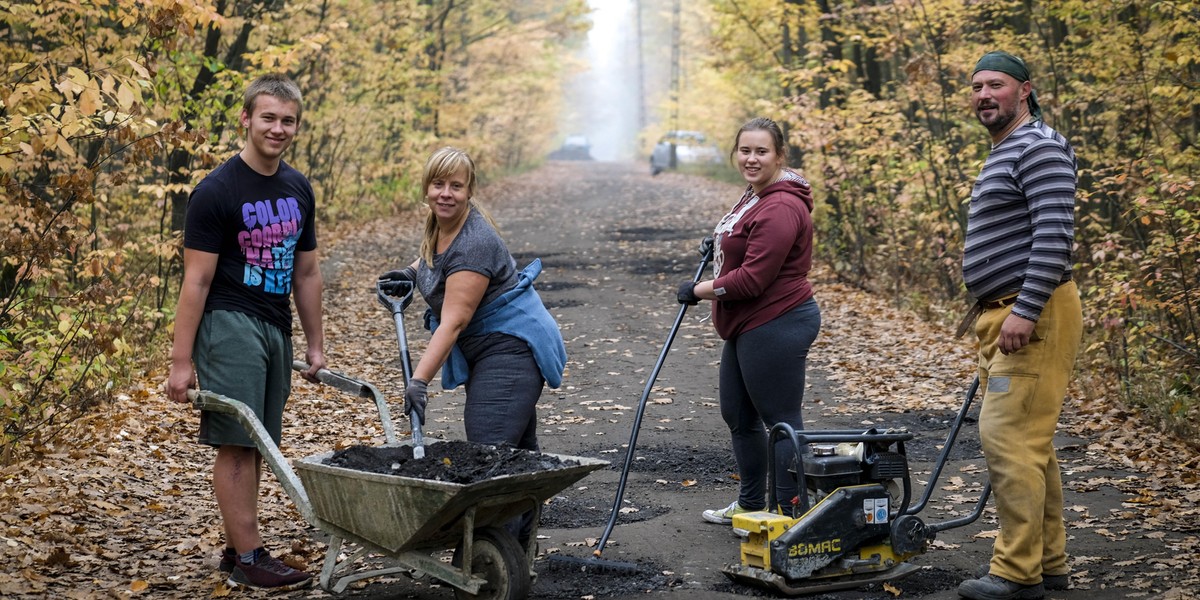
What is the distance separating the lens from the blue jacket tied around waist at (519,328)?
15.9 ft

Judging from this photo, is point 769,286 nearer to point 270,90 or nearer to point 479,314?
point 479,314

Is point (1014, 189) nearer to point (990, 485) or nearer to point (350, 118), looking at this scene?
point (990, 485)

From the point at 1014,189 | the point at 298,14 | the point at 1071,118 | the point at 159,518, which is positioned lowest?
the point at 159,518

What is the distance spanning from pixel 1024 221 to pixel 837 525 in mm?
1474

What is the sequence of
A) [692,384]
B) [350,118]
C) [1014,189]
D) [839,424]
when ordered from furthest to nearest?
[350,118] < [692,384] < [839,424] < [1014,189]

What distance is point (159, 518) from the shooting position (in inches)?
243

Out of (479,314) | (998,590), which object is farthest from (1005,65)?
(479,314)

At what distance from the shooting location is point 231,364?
4.77 meters

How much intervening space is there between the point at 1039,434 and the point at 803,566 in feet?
3.65

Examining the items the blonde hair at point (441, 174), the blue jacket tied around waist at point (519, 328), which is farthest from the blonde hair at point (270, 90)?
the blue jacket tied around waist at point (519, 328)

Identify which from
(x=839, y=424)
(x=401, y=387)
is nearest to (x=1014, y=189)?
(x=839, y=424)

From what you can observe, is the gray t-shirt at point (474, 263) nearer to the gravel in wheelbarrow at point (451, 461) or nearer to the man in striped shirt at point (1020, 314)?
the gravel in wheelbarrow at point (451, 461)

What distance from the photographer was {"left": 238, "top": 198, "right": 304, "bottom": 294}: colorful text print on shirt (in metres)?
4.76

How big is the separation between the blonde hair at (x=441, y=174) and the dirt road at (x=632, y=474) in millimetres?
1550
